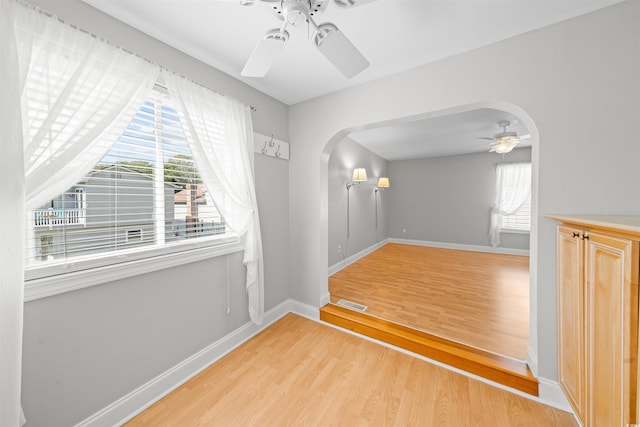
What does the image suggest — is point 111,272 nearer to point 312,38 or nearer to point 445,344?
point 312,38

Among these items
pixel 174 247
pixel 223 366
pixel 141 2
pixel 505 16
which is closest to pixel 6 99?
pixel 141 2

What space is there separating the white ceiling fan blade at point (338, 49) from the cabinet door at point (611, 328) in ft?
4.66

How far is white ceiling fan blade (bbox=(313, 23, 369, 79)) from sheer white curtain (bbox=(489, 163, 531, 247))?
18.3 ft

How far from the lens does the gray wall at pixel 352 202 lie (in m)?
3.90

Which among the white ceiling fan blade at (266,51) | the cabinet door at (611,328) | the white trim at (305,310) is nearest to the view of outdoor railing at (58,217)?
the white ceiling fan blade at (266,51)

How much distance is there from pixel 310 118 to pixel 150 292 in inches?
85.8

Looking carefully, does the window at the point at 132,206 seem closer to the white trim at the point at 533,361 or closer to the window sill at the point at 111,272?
the window sill at the point at 111,272

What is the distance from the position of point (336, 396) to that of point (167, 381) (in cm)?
122

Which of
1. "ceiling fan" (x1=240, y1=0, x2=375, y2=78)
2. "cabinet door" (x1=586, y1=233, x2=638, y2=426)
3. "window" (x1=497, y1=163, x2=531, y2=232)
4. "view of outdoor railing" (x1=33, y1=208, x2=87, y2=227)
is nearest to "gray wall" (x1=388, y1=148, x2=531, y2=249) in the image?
"window" (x1=497, y1=163, x2=531, y2=232)

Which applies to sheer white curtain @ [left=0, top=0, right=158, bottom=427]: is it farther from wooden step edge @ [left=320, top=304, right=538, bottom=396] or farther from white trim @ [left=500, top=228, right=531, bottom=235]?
white trim @ [left=500, top=228, right=531, bottom=235]

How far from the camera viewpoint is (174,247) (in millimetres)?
1649

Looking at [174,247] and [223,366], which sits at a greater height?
[174,247]

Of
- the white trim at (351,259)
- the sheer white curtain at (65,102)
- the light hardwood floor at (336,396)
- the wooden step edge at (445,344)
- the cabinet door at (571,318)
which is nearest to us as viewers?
the sheer white curtain at (65,102)

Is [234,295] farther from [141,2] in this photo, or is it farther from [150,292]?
[141,2]
